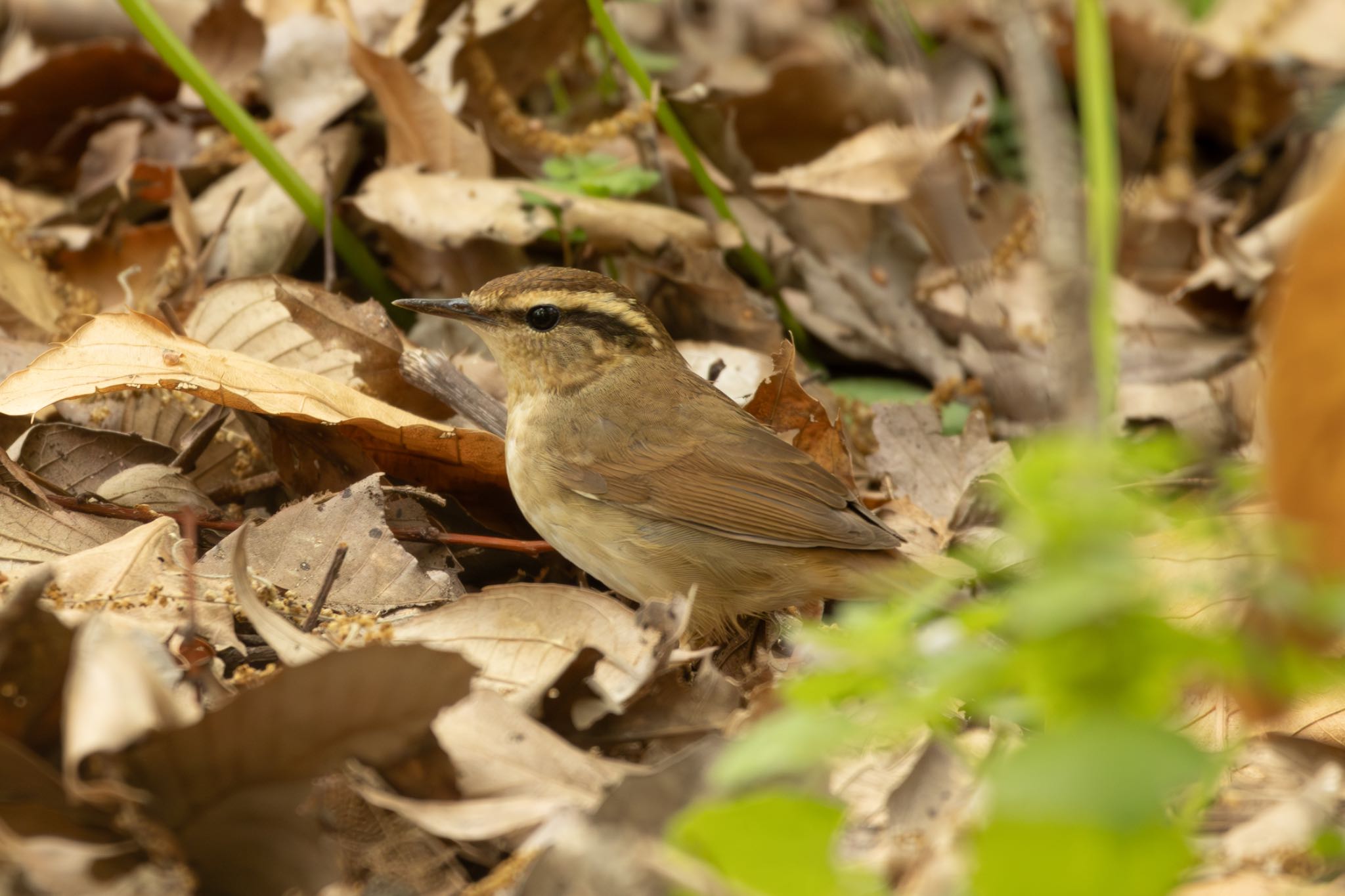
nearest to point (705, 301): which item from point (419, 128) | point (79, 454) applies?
point (419, 128)

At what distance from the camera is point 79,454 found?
4.41 metres

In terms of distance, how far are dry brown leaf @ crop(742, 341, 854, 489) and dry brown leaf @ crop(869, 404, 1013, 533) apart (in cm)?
34

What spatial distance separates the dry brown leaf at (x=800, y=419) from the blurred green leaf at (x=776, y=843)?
3.08 metres

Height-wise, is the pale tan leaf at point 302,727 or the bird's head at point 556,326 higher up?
the pale tan leaf at point 302,727

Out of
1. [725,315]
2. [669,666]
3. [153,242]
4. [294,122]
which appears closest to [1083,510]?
[669,666]

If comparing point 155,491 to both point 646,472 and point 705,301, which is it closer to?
point 646,472

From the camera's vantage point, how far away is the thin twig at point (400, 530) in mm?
4066

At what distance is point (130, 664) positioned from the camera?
8.10 feet

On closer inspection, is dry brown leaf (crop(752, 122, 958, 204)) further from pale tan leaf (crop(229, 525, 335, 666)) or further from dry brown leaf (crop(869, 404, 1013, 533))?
pale tan leaf (crop(229, 525, 335, 666))

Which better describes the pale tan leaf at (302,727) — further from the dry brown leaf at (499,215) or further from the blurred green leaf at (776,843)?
the dry brown leaf at (499,215)

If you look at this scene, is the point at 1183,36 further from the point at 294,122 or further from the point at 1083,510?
the point at 1083,510

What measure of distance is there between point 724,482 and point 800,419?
590 millimetres

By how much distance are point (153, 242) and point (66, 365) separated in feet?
6.38

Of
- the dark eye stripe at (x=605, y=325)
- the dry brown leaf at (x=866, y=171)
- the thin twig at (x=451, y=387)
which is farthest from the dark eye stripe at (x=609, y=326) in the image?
Result: the dry brown leaf at (x=866, y=171)
